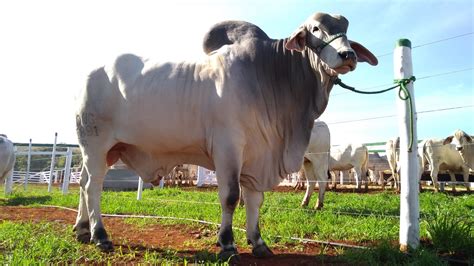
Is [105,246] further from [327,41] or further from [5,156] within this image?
[5,156]

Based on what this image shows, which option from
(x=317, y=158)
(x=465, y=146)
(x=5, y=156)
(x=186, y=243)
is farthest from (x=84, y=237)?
(x=465, y=146)

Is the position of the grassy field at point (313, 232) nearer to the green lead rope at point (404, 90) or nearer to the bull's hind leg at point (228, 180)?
the bull's hind leg at point (228, 180)

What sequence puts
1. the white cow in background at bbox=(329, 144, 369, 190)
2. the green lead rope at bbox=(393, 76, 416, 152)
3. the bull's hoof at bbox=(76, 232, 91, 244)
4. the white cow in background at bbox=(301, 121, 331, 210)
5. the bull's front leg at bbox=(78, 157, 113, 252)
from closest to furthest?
the green lead rope at bbox=(393, 76, 416, 152) < the bull's front leg at bbox=(78, 157, 113, 252) < the bull's hoof at bbox=(76, 232, 91, 244) < the white cow in background at bbox=(301, 121, 331, 210) < the white cow in background at bbox=(329, 144, 369, 190)

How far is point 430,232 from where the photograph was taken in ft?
10.3

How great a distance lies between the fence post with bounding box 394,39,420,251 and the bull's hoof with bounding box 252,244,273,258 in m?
1.08

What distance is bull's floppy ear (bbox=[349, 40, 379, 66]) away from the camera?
3.31 meters

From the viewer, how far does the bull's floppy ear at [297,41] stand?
3.01 metres

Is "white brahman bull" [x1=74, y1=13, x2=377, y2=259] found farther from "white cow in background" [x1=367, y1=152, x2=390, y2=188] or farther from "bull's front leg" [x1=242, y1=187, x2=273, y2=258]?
"white cow in background" [x1=367, y1=152, x2=390, y2=188]

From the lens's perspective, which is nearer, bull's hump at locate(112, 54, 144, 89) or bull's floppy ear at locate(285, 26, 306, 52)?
bull's floppy ear at locate(285, 26, 306, 52)

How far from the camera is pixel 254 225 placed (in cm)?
334

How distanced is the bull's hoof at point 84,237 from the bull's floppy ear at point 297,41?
8.80 ft

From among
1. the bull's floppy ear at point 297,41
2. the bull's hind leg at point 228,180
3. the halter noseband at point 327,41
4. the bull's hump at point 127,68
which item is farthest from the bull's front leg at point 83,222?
the halter noseband at point 327,41

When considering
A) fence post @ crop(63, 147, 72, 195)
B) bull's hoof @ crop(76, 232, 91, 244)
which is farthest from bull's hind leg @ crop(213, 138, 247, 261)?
fence post @ crop(63, 147, 72, 195)

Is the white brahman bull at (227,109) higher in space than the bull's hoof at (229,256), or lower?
higher
